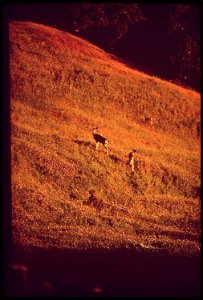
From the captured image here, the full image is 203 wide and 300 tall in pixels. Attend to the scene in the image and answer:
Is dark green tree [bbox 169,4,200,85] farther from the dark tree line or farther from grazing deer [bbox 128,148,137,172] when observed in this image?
grazing deer [bbox 128,148,137,172]

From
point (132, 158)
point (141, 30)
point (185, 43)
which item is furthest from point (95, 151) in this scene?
point (185, 43)

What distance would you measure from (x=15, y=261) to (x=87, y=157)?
8.04 feet

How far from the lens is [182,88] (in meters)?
6.56

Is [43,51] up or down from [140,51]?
up

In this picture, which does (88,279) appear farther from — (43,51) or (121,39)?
(43,51)

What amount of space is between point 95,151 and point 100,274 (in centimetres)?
245

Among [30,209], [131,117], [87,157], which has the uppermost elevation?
[131,117]

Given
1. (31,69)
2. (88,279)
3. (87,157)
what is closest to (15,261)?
(88,279)

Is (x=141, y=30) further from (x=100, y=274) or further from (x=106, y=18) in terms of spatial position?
(x=100, y=274)

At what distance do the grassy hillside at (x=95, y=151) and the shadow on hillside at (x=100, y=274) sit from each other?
0.21 metres

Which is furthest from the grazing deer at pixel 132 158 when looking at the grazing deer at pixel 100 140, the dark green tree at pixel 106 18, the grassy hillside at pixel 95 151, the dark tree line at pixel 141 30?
the dark green tree at pixel 106 18

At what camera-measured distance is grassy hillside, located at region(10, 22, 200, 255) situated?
18.8 feet

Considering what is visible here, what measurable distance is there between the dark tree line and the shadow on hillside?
3.04 meters

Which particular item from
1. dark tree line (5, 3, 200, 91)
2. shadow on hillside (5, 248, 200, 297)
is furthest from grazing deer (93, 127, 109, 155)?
shadow on hillside (5, 248, 200, 297)
